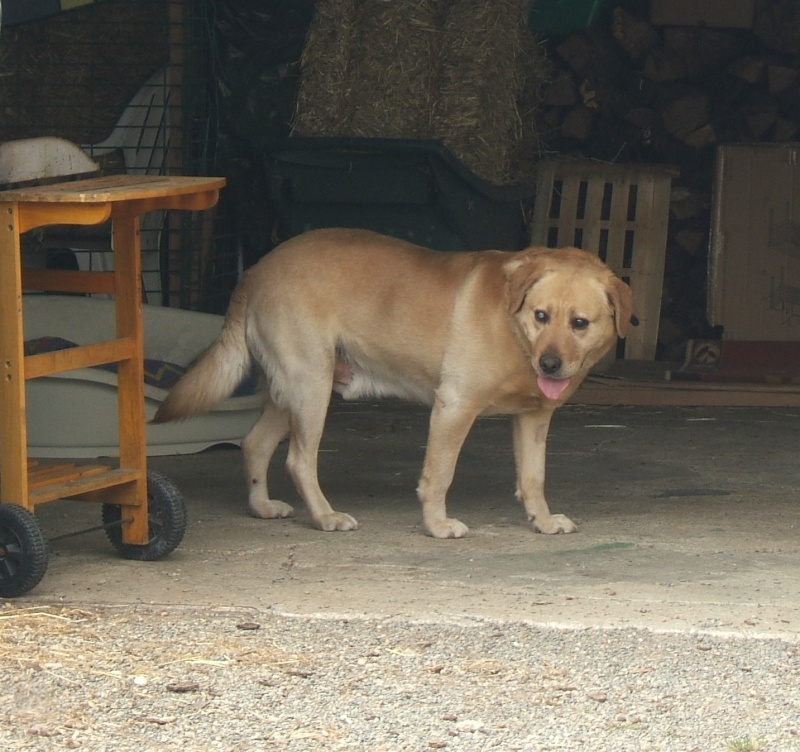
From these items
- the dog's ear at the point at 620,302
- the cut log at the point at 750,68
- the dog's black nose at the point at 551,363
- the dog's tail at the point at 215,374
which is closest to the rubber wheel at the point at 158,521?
the dog's tail at the point at 215,374

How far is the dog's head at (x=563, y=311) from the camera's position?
14.2 ft

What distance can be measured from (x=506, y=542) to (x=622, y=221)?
3.70 meters

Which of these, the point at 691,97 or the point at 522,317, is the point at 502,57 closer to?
the point at 691,97

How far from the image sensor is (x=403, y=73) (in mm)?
6816

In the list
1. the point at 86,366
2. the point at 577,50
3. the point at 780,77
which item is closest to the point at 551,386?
the point at 86,366

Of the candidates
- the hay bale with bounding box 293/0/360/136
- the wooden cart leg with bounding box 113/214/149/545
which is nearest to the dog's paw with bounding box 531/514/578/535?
the wooden cart leg with bounding box 113/214/149/545

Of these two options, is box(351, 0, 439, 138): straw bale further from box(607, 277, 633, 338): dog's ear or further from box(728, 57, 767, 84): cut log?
box(607, 277, 633, 338): dog's ear

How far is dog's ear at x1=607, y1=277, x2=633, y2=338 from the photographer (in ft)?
14.4

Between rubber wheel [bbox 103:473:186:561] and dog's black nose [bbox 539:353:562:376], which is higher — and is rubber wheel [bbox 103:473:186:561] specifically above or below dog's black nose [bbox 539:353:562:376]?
below

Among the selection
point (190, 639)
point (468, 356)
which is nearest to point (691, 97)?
point (468, 356)

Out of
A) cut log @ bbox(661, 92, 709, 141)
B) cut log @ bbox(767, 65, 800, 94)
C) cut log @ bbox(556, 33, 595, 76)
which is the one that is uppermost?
cut log @ bbox(556, 33, 595, 76)

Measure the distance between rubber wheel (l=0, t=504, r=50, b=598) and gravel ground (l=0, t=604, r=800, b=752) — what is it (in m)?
0.07

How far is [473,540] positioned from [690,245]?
4.01 meters

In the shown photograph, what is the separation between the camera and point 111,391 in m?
5.57
